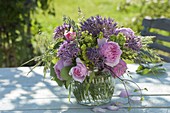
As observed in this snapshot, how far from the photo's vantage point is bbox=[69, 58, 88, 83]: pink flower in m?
1.92

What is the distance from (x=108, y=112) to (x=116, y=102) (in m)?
0.11

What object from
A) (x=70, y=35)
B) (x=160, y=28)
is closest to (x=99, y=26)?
(x=70, y=35)

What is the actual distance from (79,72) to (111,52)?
0.15 m

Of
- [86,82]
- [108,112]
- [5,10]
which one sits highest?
[5,10]

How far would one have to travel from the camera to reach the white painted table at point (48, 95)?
2068mm

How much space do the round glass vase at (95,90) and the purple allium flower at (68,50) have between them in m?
0.14

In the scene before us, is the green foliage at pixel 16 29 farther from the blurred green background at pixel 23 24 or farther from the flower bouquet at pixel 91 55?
the flower bouquet at pixel 91 55

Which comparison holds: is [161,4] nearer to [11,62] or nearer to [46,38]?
[11,62]

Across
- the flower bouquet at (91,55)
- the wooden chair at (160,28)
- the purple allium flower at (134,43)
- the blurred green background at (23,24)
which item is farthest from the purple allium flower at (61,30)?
the blurred green background at (23,24)

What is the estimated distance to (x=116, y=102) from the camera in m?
2.10

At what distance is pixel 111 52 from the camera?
6.32ft

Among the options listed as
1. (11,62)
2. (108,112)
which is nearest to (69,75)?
(108,112)

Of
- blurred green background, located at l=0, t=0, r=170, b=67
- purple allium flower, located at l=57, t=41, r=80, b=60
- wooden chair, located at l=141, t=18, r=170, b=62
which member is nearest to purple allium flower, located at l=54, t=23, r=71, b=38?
purple allium flower, located at l=57, t=41, r=80, b=60

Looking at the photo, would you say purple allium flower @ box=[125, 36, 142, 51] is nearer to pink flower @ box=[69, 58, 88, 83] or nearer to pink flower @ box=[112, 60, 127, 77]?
pink flower @ box=[112, 60, 127, 77]
